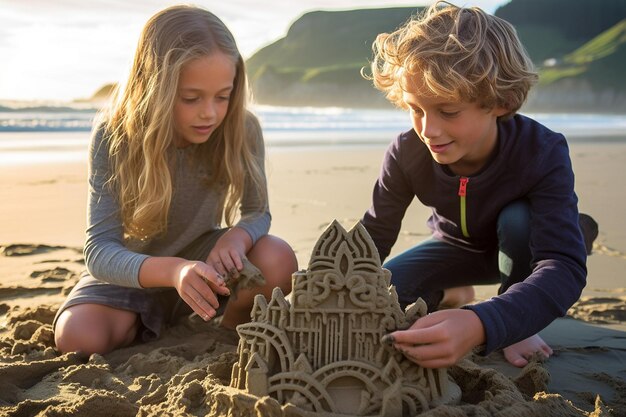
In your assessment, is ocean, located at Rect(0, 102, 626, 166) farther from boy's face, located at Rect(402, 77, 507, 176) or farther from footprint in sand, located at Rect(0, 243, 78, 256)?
boy's face, located at Rect(402, 77, 507, 176)

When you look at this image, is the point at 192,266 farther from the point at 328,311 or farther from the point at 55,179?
the point at 55,179

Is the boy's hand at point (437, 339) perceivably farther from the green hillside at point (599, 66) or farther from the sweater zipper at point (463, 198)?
the green hillside at point (599, 66)

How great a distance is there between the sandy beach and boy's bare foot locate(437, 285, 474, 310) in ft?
0.94

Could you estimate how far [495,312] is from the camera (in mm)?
2146

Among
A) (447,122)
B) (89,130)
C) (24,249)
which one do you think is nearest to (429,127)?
(447,122)

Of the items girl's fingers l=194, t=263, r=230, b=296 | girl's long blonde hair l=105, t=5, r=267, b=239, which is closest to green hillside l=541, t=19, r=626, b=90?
girl's long blonde hair l=105, t=5, r=267, b=239

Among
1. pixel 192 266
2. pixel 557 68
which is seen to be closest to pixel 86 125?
pixel 192 266

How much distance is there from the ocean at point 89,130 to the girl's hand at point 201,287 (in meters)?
6.19

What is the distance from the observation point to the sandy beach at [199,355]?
7.30 ft

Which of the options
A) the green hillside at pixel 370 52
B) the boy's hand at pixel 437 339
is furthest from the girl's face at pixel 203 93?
the green hillside at pixel 370 52

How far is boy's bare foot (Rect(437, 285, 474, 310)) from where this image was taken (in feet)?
11.7

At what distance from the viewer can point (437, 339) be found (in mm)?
1995

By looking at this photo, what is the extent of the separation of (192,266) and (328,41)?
9117 cm

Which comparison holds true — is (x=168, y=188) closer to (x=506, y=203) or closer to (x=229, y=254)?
(x=229, y=254)
